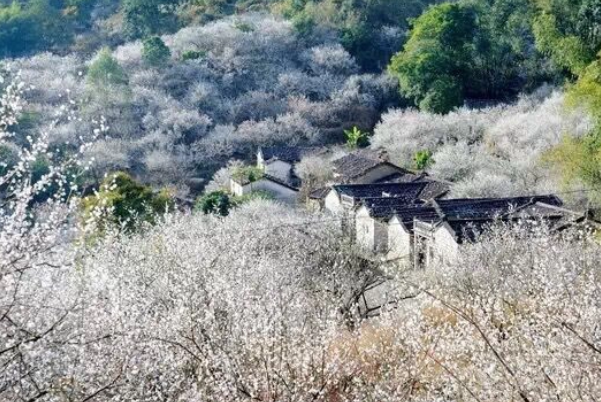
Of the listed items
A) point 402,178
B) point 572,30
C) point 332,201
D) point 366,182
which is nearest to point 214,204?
point 332,201

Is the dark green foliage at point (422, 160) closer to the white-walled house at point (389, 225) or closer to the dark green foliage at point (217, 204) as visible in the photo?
the white-walled house at point (389, 225)

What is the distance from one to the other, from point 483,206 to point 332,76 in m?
17.3

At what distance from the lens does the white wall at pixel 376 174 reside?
23.0 metres

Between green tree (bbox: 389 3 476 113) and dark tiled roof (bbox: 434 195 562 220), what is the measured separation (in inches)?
420

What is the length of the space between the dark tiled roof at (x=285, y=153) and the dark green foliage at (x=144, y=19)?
1187 cm

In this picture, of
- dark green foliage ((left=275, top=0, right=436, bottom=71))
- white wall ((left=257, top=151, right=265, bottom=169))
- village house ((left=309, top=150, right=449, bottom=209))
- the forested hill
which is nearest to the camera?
village house ((left=309, top=150, right=449, bottom=209))

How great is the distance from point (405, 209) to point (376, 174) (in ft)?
20.6

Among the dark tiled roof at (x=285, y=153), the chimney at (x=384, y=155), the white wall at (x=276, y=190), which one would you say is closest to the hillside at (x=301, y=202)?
the white wall at (x=276, y=190)

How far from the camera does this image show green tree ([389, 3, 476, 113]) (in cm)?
2714

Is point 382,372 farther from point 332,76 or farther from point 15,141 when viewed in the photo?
point 332,76

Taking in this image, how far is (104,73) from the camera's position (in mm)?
28219

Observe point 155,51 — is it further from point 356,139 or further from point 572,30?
point 572,30

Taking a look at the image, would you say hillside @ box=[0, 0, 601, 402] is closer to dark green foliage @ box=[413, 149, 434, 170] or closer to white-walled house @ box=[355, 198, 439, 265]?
white-walled house @ box=[355, 198, 439, 265]

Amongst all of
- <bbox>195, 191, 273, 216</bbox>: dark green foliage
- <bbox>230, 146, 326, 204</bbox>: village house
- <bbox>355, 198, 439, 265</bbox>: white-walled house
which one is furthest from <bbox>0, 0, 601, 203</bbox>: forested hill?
<bbox>195, 191, 273, 216</bbox>: dark green foliage
